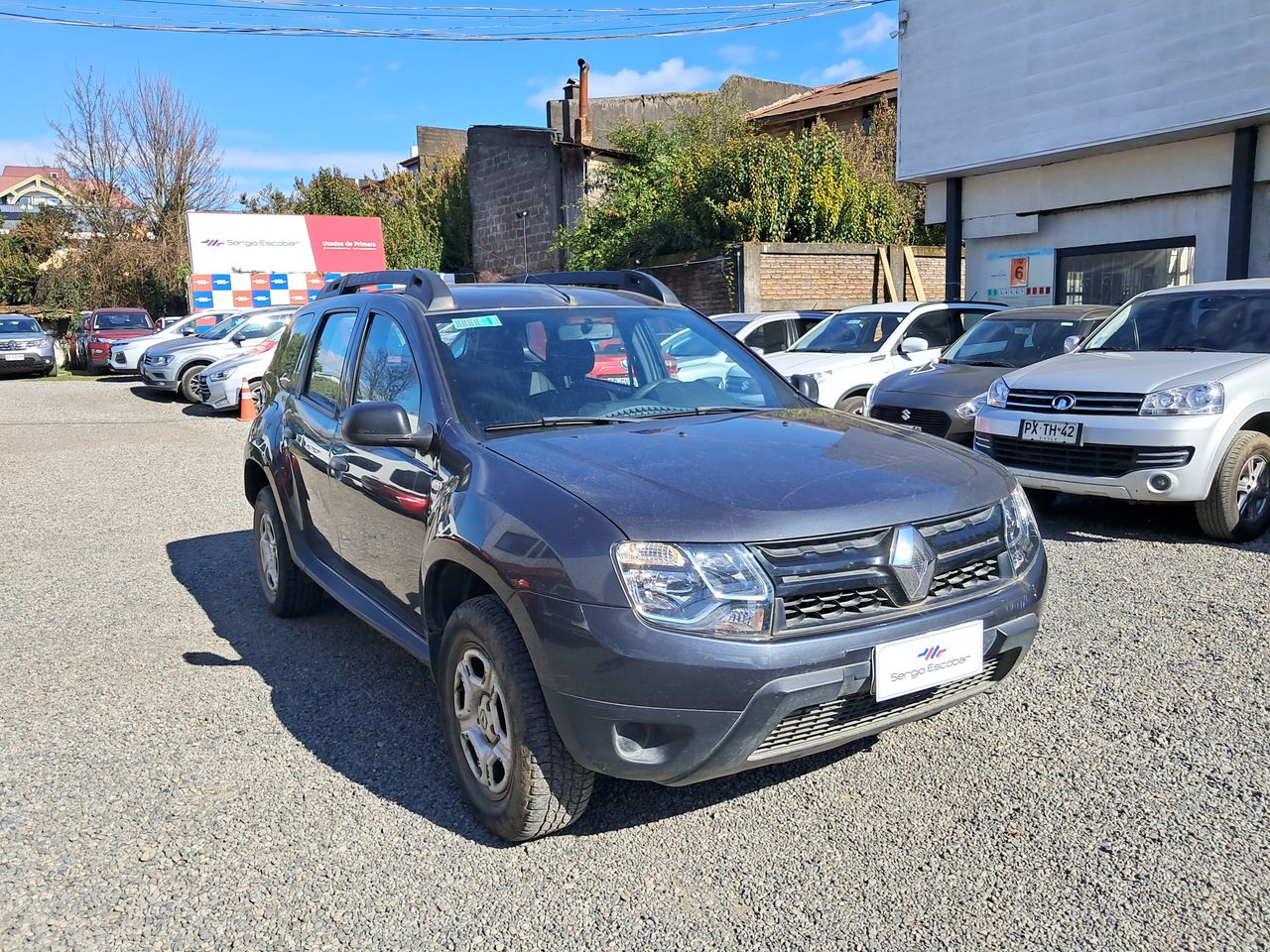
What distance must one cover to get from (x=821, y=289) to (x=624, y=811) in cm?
1676

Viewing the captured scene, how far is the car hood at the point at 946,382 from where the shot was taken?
28.0 ft

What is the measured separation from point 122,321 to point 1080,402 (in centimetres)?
2585

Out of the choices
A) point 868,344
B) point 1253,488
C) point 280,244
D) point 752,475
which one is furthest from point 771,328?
point 280,244

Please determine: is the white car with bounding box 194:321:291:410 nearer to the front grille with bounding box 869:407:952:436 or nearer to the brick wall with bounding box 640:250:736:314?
the brick wall with bounding box 640:250:736:314

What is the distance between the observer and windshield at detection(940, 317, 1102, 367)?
9.18 m

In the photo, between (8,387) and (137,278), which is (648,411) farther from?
(137,278)

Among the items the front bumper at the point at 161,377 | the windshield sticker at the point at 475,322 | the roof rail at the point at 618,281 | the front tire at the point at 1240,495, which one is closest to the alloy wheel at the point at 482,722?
the windshield sticker at the point at 475,322

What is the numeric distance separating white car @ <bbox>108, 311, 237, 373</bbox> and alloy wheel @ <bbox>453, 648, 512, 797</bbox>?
71.4ft

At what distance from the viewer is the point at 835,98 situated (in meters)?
33.3

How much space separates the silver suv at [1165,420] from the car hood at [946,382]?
118cm

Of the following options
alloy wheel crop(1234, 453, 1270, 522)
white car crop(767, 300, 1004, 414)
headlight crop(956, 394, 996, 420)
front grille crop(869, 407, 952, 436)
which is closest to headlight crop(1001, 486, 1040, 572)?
alloy wheel crop(1234, 453, 1270, 522)

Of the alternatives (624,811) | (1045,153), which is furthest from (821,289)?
(624,811)

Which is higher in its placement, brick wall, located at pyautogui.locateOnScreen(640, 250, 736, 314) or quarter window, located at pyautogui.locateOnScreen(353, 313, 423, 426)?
brick wall, located at pyautogui.locateOnScreen(640, 250, 736, 314)

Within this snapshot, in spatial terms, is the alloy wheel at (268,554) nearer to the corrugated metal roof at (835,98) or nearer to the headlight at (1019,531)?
the headlight at (1019,531)
